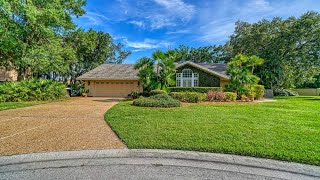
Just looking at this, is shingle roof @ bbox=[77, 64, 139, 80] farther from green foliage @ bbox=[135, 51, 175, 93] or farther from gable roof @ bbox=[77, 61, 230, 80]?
green foliage @ bbox=[135, 51, 175, 93]

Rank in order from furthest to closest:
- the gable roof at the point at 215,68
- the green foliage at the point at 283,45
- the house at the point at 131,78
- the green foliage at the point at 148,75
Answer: the green foliage at the point at 283,45
the house at the point at 131,78
the gable roof at the point at 215,68
the green foliage at the point at 148,75

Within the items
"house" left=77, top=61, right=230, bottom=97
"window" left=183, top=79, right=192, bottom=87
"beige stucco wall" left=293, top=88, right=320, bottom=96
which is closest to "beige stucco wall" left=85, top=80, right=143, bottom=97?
"house" left=77, top=61, right=230, bottom=97

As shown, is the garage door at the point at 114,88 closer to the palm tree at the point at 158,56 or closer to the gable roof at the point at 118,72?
the gable roof at the point at 118,72

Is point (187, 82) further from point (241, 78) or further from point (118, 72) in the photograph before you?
point (118, 72)

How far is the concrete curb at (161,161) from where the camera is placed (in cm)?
405

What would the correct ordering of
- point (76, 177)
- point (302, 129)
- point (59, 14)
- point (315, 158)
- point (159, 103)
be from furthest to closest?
point (59, 14) → point (159, 103) → point (302, 129) → point (315, 158) → point (76, 177)

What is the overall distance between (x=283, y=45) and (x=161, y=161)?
2918 cm

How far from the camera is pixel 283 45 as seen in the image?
89.5ft

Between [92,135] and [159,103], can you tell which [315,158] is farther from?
[159,103]

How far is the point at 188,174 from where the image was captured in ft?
12.8

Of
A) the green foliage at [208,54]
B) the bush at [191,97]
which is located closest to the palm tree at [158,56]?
the bush at [191,97]

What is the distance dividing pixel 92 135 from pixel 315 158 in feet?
19.6

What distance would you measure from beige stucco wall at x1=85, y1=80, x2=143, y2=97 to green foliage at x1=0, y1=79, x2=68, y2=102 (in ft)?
18.3

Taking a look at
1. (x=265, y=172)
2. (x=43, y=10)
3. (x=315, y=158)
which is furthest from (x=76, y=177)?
(x=43, y=10)
